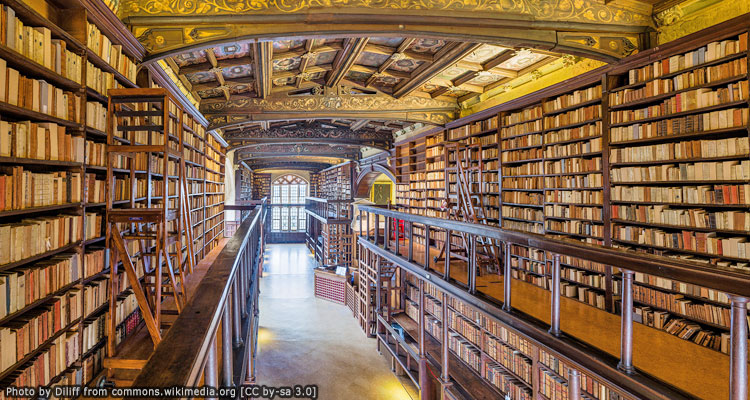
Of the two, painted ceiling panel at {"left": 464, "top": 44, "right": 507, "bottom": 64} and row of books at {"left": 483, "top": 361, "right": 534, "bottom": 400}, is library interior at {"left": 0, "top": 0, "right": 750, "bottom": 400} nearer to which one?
row of books at {"left": 483, "top": 361, "right": 534, "bottom": 400}

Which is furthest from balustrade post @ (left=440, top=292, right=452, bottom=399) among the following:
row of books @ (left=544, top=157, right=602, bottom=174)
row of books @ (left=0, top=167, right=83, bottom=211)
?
row of books @ (left=0, top=167, right=83, bottom=211)

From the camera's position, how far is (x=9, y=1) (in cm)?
192

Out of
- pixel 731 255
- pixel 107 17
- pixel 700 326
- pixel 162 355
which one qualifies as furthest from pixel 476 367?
pixel 107 17

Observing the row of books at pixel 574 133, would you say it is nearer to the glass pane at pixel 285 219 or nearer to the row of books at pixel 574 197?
the row of books at pixel 574 197

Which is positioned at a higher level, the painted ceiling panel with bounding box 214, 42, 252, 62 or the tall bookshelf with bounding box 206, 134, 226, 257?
the painted ceiling panel with bounding box 214, 42, 252, 62

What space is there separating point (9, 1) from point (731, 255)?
16.1 ft

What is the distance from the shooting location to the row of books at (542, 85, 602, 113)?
402 cm

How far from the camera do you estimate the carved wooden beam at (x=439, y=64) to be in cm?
428

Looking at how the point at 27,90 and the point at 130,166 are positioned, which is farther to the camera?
the point at 130,166

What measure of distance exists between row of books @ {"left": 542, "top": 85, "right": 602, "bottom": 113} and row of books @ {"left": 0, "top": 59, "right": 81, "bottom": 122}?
4.63m

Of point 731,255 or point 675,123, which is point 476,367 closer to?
point 731,255

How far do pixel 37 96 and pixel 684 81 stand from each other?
15.4ft

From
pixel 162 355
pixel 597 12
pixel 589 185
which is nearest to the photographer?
pixel 162 355

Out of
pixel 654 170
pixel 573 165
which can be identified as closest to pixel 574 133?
pixel 573 165
